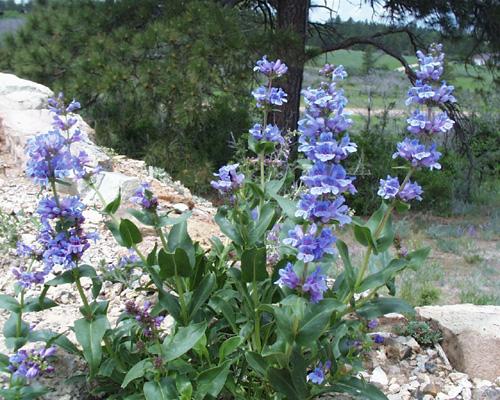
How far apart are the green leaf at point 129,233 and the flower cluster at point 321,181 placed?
1.59 ft

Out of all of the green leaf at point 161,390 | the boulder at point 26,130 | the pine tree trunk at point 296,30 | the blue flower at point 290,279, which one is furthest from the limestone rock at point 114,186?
the pine tree trunk at point 296,30

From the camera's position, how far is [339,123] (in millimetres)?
1582

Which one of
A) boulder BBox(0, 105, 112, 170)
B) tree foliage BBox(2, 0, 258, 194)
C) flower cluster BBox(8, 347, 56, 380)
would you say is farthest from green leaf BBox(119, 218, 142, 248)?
tree foliage BBox(2, 0, 258, 194)

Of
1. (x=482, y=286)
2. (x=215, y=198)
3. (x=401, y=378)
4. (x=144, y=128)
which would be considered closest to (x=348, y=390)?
(x=401, y=378)

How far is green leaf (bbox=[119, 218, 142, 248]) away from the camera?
1844 millimetres

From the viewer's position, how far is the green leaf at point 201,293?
1.95m

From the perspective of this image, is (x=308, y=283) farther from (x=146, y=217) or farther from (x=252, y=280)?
(x=146, y=217)

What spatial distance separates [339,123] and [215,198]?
5153 mm

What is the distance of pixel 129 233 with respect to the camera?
1.88 meters

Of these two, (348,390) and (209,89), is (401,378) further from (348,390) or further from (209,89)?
(209,89)

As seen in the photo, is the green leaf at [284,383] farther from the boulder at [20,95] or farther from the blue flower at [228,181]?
the boulder at [20,95]

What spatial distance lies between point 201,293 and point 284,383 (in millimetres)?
365

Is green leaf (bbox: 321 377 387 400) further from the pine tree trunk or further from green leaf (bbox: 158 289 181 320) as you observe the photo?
the pine tree trunk

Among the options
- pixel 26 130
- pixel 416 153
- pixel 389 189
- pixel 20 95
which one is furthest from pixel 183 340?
pixel 20 95
